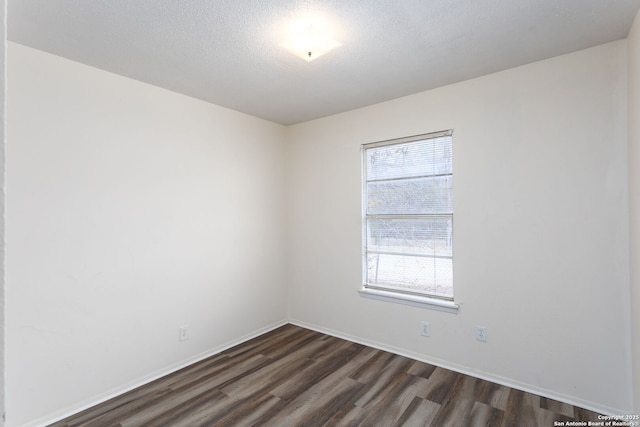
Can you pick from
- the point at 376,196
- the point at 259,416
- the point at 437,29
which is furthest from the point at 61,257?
the point at 437,29

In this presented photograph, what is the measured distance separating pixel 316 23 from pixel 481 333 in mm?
2699

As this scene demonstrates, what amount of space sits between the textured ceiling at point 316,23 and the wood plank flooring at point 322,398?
255 cm

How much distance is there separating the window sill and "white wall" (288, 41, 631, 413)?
64 mm

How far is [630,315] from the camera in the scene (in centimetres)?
216

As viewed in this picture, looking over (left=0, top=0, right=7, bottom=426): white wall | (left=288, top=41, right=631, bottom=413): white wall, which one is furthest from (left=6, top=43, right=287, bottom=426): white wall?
(left=0, top=0, right=7, bottom=426): white wall

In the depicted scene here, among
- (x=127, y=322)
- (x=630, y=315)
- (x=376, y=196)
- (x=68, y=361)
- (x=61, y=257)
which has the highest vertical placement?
(x=376, y=196)

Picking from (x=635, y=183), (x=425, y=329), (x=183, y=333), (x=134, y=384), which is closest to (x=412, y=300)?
(x=425, y=329)

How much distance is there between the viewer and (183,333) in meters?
3.04

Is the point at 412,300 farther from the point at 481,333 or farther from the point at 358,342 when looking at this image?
the point at 358,342

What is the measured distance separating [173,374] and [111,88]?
246 cm

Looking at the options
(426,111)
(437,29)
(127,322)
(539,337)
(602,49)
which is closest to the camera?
(437,29)

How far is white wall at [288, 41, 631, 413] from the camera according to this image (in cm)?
224

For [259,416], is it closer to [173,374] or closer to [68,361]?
[173,374]

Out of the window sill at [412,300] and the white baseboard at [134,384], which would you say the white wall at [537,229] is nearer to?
the window sill at [412,300]
